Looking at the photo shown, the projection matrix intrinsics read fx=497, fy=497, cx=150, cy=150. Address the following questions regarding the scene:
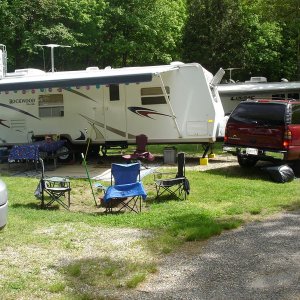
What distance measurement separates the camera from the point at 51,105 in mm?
15391

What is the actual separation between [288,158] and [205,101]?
3.75 metres

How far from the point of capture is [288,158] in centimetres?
1106

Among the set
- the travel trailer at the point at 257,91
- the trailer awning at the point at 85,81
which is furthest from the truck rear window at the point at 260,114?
the travel trailer at the point at 257,91

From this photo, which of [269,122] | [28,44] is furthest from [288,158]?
[28,44]

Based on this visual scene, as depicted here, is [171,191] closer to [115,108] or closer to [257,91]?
[115,108]

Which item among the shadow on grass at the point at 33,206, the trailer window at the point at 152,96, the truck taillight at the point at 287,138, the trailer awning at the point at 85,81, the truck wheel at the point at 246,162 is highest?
the trailer awning at the point at 85,81

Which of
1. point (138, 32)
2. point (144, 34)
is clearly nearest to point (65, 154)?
point (138, 32)

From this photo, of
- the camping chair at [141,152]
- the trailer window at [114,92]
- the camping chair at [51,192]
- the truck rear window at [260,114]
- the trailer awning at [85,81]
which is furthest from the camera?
the trailer window at [114,92]

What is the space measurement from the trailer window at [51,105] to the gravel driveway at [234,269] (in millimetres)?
9607

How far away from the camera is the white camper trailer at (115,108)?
14.1 meters

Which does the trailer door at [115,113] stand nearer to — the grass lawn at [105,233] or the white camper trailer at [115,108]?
the white camper trailer at [115,108]

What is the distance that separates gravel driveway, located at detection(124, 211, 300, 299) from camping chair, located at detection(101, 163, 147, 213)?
7.56ft

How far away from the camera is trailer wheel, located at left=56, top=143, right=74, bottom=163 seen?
48.3ft

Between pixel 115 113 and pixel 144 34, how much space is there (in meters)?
18.2
